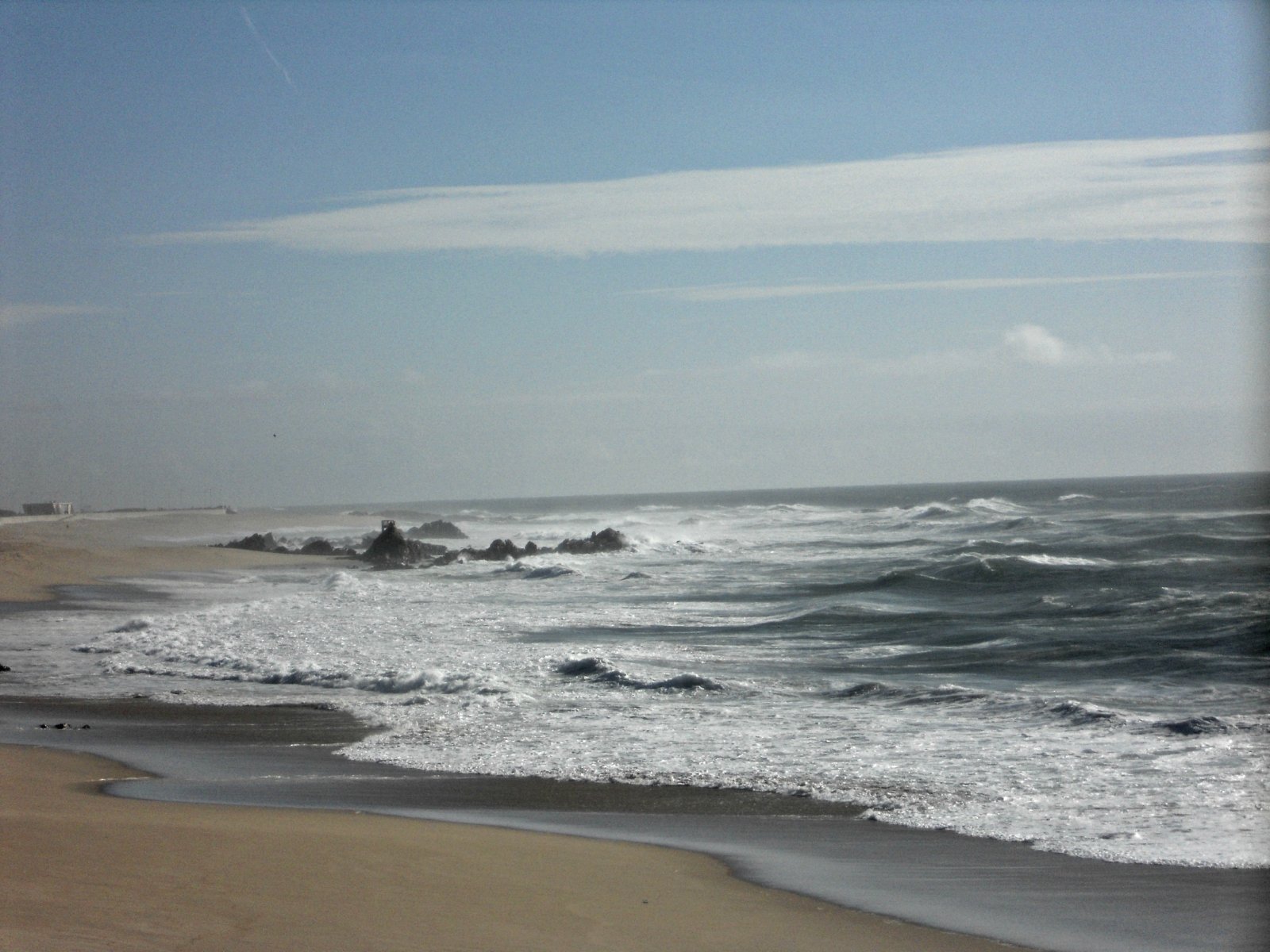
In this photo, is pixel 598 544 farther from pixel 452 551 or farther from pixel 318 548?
pixel 318 548

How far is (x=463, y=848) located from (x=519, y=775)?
248 cm

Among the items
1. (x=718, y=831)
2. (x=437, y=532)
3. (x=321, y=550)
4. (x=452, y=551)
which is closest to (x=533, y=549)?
(x=452, y=551)

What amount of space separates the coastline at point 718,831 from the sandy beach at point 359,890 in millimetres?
75

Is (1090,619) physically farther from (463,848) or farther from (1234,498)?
(1234,498)

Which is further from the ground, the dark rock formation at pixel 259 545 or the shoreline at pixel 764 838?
the shoreline at pixel 764 838

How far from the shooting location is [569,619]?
837 inches

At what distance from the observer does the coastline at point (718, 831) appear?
5551 mm

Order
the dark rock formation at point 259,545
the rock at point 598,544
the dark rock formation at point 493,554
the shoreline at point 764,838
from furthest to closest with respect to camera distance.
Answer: the dark rock formation at point 259,545
the rock at point 598,544
the dark rock formation at point 493,554
the shoreline at point 764,838

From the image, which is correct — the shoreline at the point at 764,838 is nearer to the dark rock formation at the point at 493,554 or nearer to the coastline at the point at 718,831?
the coastline at the point at 718,831

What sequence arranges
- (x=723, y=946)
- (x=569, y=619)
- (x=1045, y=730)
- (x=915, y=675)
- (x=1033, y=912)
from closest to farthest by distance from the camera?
(x=723, y=946), (x=1033, y=912), (x=1045, y=730), (x=915, y=675), (x=569, y=619)

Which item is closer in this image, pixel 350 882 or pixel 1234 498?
pixel 350 882

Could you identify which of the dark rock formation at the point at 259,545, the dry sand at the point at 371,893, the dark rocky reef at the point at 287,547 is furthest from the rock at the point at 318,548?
the dry sand at the point at 371,893

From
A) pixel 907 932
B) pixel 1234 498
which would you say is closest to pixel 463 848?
pixel 907 932

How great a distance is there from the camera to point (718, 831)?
7512 mm
